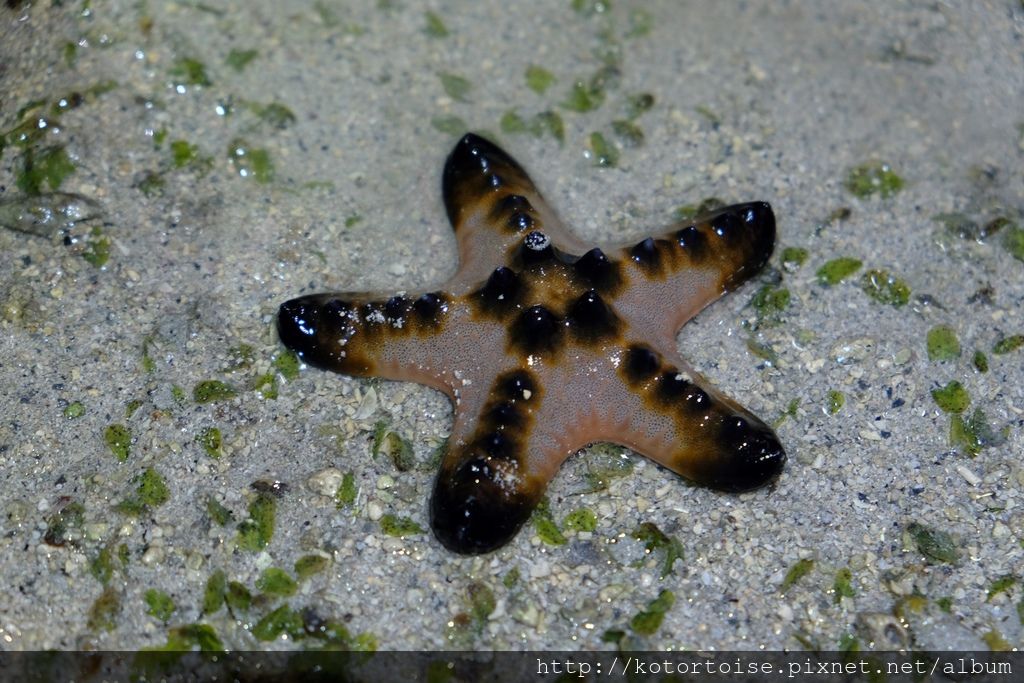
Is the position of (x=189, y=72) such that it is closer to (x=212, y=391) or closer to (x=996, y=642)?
(x=212, y=391)

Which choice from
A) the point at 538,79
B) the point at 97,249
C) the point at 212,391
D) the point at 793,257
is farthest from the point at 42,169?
the point at 793,257

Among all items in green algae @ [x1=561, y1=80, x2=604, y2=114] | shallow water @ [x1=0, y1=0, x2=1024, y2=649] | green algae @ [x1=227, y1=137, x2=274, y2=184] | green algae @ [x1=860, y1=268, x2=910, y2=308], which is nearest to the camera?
shallow water @ [x1=0, y1=0, x2=1024, y2=649]

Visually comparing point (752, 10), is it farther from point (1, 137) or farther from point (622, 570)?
point (1, 137)

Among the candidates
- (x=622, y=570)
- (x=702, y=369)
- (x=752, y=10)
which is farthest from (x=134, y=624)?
(x=752, y=10)

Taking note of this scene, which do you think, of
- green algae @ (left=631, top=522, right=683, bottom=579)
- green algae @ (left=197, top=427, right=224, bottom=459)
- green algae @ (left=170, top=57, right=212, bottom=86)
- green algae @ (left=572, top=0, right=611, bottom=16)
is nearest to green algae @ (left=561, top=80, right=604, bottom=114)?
green algae @ (left=572, top=0, right=611, bottom=16)

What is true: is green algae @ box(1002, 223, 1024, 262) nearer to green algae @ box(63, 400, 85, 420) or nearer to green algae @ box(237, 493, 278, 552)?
green algae @ box(237, 493, 278, 552)
